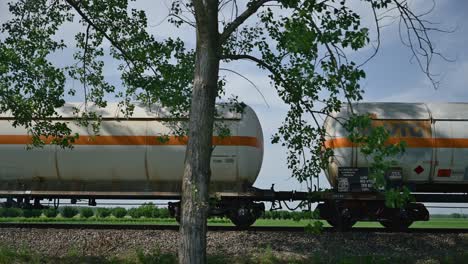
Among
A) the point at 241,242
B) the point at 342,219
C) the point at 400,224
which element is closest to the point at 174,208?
the point at 241,242

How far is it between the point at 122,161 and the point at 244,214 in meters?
3.92

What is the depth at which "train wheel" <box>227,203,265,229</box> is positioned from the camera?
15406mm

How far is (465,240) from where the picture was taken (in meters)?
14.1

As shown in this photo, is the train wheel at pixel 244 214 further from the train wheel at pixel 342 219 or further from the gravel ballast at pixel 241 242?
the train wheel at pixel 342 219

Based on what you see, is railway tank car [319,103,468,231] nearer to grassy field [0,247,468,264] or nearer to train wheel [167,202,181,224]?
grassy field [0,247,468,264]

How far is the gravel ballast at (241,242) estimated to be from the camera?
12.8 meters

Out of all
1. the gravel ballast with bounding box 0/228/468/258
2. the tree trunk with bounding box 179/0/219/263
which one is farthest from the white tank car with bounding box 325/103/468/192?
the tree trunk with bounding box 179/0/219/263

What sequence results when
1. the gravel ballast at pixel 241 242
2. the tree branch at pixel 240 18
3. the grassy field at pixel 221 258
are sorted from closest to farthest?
1. the tree branch at pixel 240 18
2. the grassy field at pixel 221 258
3. the gravel ballast at pixel 241 242

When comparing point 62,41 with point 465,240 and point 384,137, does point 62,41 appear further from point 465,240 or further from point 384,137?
point 465,240

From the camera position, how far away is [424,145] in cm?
1574

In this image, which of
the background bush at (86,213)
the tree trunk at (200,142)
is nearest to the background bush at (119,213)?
the background bush at (86,213)

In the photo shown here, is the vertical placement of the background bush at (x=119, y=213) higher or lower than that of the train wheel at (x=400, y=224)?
lower

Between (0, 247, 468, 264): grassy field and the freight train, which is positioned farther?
the freight train

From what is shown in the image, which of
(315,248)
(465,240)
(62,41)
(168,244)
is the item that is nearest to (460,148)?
(465,240)
